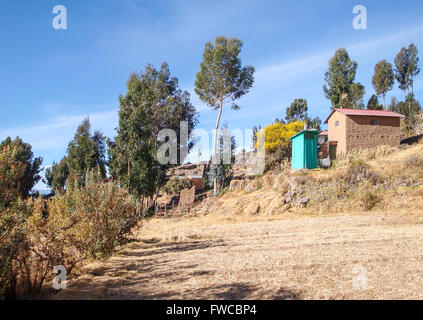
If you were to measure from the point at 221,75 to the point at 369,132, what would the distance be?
13569 mm

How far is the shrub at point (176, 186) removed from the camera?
30.3 meters

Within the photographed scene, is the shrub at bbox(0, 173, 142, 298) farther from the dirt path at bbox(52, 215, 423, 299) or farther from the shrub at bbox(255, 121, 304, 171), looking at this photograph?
the shrub at bbox(255, 121, 304, 171)

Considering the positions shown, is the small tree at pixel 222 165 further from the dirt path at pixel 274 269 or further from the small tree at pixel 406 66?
the small tree at pixel 406 66

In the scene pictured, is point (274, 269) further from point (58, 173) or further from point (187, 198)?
point (58, 173)

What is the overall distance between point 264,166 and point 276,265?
2253 cm

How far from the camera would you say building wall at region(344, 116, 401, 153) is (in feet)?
82.7

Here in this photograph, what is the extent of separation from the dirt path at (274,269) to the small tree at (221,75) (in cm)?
2085

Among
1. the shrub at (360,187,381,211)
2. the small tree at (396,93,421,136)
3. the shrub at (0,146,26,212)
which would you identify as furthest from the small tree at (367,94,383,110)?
the shrub at (0,146,26,212)

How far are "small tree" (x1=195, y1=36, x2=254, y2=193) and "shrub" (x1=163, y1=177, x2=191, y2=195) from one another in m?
6.95

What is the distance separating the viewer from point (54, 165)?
4078 cm

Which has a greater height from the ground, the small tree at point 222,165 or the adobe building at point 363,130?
the adobe building at point 363,130

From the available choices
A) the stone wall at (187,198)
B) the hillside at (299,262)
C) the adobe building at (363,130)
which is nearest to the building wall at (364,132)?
the adobe building at (363,130)

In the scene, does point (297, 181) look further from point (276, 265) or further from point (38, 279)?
point (38, 279)
